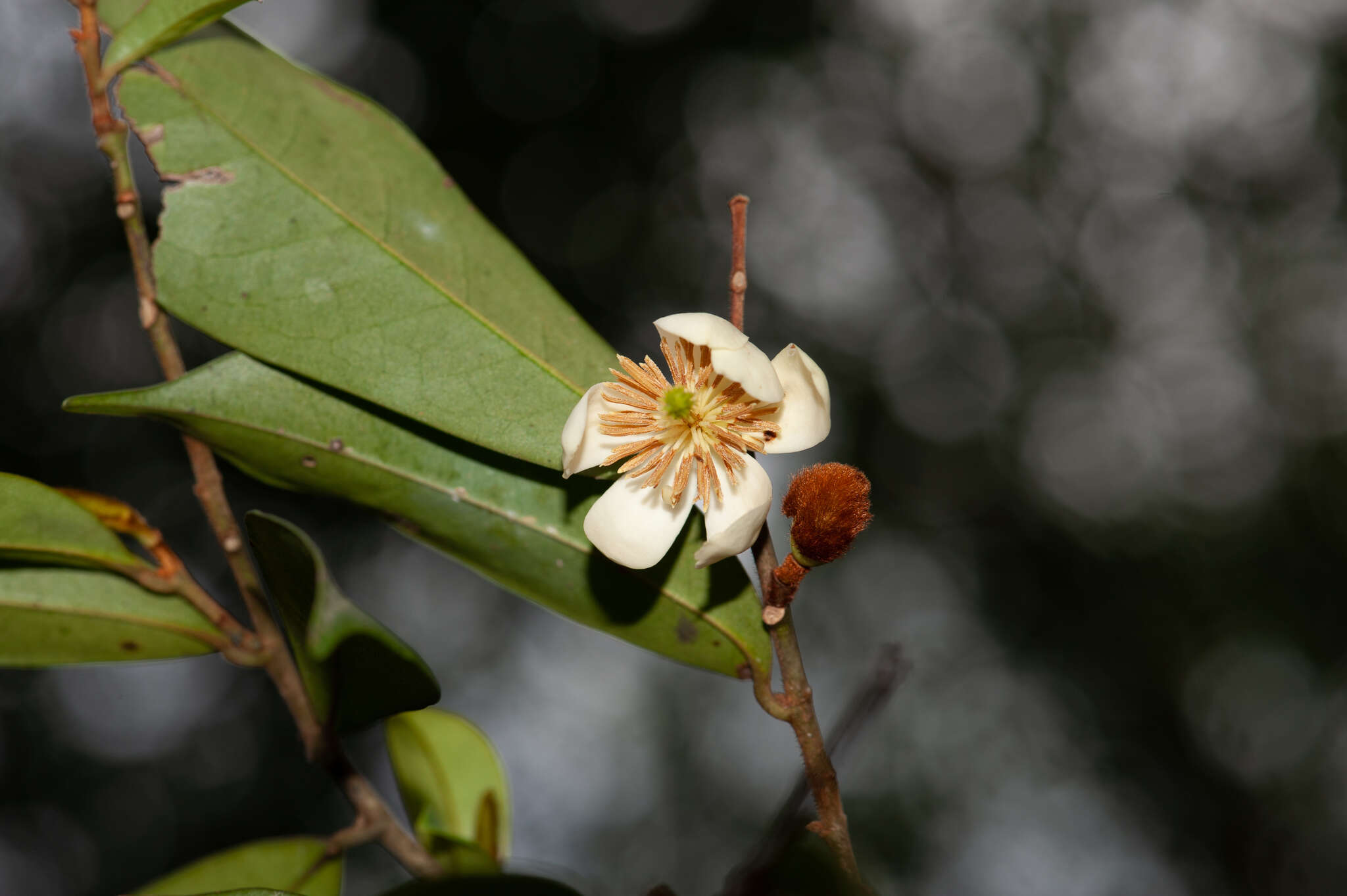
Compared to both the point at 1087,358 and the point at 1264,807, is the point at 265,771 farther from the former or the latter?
the point at 1264,807

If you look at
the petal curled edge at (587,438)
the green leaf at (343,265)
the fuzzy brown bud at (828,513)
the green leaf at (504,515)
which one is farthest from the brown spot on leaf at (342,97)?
the fuzzy brown bud at (828,513)

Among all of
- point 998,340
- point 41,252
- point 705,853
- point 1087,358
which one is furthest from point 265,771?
point 1087,358

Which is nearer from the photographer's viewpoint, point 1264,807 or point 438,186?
point 438,186

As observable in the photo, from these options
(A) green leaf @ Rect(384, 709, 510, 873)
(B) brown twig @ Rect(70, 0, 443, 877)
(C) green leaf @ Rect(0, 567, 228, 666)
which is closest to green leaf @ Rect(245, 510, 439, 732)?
(B) brown twig @ Rect(70, 0, 443, 877)

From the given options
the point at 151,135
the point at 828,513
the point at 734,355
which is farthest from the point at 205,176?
the point at 828,513

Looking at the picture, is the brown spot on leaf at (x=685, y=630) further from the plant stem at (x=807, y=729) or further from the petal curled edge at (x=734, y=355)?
the petal curled edge at (x=734, y=355)
